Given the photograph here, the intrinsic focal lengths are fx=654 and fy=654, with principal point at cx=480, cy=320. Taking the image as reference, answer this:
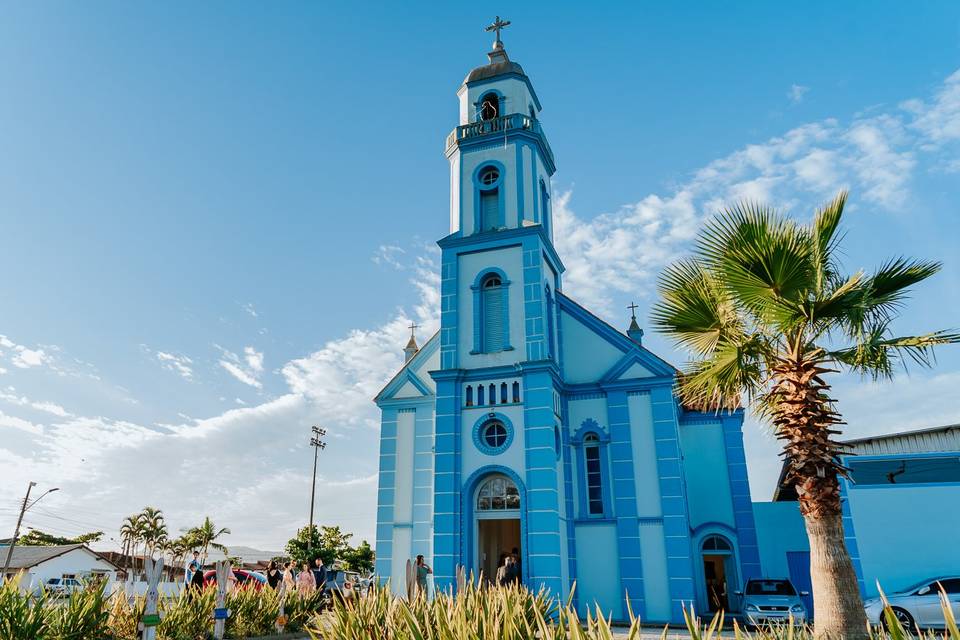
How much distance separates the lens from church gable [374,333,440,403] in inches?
931

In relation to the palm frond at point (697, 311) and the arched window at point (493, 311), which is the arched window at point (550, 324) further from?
the palm frond at point (697, 311)

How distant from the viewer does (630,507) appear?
67.2 feet

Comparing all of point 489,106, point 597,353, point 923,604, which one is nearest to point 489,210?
point 489,106

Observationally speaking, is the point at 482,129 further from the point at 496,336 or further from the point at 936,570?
the point at 936,570

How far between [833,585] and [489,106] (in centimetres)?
2032

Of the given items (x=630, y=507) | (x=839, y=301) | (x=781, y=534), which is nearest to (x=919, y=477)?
(x=781, y=534)

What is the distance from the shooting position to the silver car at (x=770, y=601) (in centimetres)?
1656

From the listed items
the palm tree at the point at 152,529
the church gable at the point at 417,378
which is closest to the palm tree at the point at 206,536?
Answer: the palm tree at the point at 152,529

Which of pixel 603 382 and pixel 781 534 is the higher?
pixel 603 382

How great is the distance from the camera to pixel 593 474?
70.5ft

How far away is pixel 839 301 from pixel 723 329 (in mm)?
1872

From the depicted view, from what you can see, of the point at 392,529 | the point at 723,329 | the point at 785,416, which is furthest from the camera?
the point at 392,529

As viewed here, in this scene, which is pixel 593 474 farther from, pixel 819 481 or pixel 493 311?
pixel 819 481

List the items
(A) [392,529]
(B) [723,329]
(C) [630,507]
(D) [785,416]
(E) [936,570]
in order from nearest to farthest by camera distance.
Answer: (D) [785,416]
(B) [723,329]
(E) [936,570]
(C) [630,507]
(A) [392,529]
